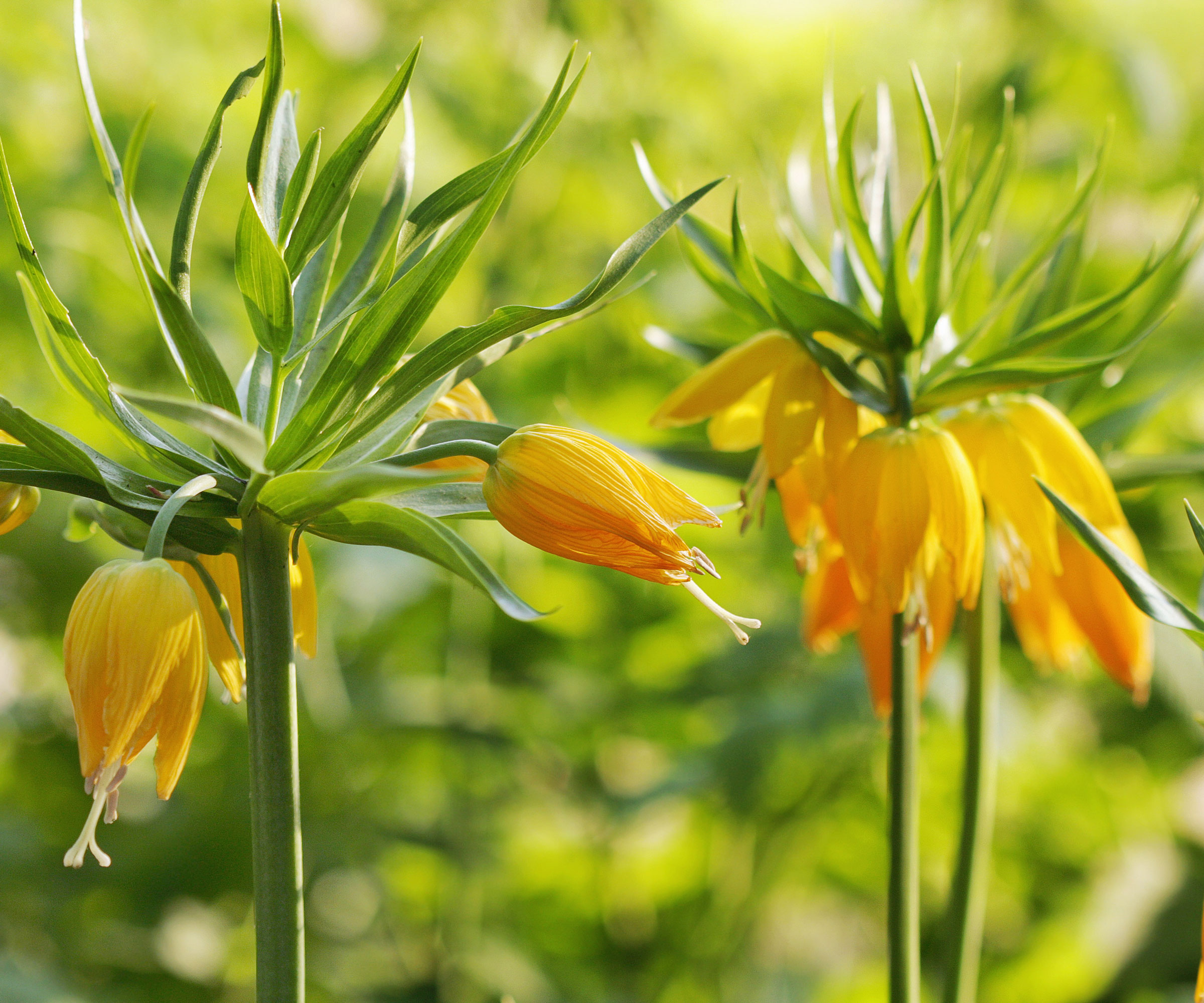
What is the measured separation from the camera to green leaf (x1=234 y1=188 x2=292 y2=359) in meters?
0.28

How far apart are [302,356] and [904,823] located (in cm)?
27

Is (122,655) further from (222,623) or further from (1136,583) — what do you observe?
(1136,583)

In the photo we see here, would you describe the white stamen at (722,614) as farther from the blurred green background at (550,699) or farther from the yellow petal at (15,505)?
the blurred green background at (550,699)

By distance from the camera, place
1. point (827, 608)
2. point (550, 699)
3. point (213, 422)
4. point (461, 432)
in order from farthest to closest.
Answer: point (550, 699) → point (827, 608) → point (461, 432) → point (213, 422)

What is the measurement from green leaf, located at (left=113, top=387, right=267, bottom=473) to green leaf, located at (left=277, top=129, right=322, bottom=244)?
93mm

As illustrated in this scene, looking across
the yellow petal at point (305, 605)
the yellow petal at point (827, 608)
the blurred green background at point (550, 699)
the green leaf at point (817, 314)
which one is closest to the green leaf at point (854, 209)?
the green leaf at point (817, 314)

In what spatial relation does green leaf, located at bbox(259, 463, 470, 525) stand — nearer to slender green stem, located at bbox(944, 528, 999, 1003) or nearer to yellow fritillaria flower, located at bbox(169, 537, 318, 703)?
yellow fritillaria flower, located at bbox(169, 537, 318, 703)

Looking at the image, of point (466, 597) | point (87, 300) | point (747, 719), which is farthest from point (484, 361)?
point (87, 300)

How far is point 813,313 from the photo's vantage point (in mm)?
408

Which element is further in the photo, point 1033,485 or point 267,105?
point 1033,485

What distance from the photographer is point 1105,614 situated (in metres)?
0.50

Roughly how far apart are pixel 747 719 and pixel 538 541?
0.92 metres

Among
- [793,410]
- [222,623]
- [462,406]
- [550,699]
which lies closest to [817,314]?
[793,410]

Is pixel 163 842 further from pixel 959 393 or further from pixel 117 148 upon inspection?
pixel 959 393
